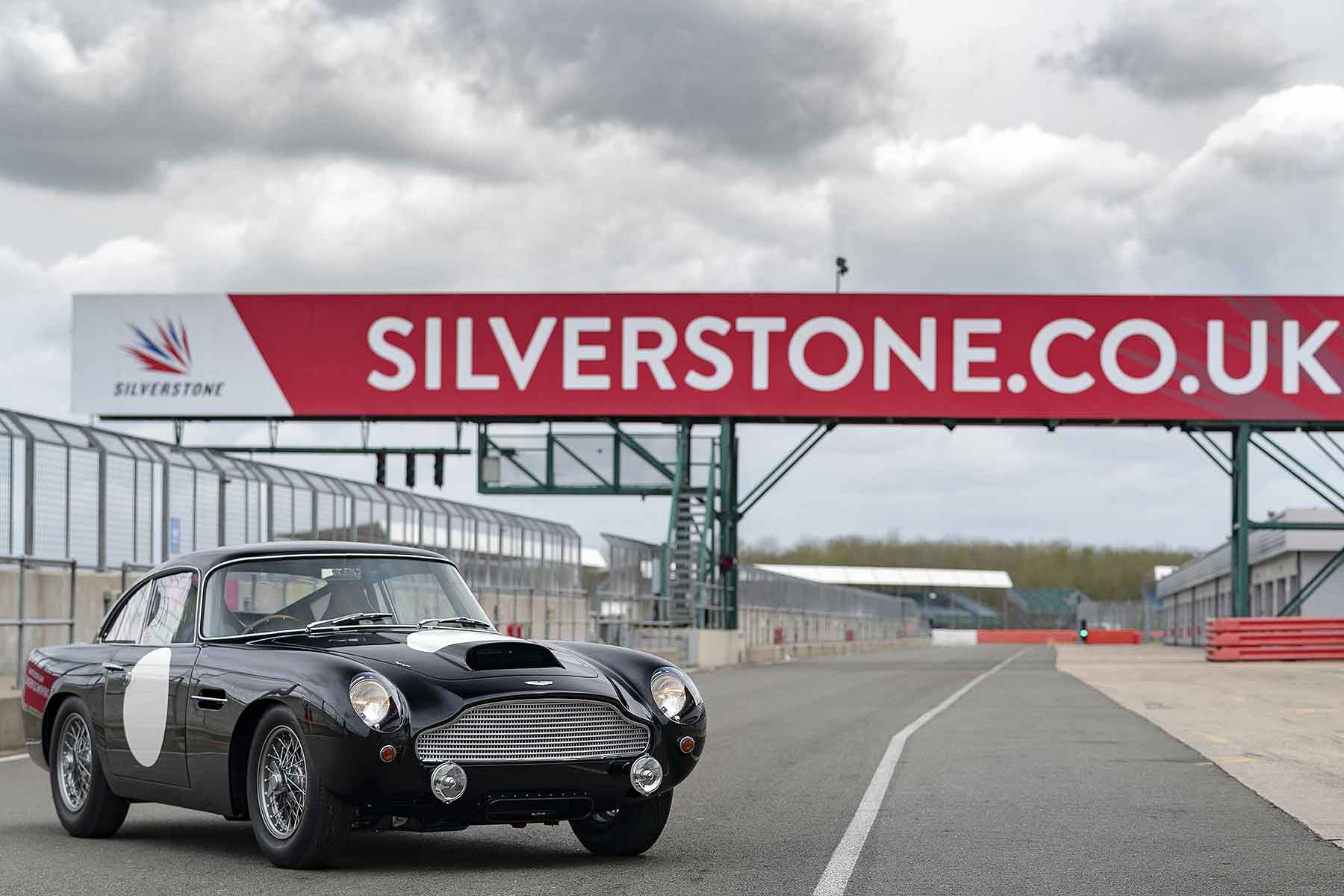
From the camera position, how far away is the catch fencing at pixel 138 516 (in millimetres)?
19078

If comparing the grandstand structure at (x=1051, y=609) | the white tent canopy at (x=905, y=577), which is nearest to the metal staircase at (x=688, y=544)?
the grandstand structure at (x=1051, y=609)

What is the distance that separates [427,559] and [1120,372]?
106ft

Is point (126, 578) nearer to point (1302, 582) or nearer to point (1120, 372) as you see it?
point (1120, 372)

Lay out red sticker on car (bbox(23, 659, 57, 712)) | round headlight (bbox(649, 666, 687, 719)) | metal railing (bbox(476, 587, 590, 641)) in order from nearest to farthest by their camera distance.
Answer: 1. round headlight (bbox(649, 666, 687, 719))
2. red sticker on car (bbox(23, 659, 57, 712))
3. metal railing (bbox(476, 587, 590, 641))

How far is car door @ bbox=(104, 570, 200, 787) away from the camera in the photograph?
26.9ft

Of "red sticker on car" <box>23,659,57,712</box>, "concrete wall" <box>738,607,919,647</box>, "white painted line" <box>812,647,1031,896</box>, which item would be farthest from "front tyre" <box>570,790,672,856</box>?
"concrete wall" <box>738,607,919,647</box>

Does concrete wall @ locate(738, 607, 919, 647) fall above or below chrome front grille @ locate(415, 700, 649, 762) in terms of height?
below

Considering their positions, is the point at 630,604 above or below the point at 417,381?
below

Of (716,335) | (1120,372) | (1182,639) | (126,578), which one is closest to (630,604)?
(716,335)

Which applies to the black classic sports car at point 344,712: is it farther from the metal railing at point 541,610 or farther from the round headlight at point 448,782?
the metal railing at point 541,610

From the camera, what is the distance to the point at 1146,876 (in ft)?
24.6

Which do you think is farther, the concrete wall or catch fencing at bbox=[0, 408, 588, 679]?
the concrete wall

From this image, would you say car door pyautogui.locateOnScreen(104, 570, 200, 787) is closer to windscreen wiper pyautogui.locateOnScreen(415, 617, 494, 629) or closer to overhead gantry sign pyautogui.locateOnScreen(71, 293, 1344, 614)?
windscreen wiper pyautogui.locateOnScreen(415, 617, 494, 629)

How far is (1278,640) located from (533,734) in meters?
33.4
